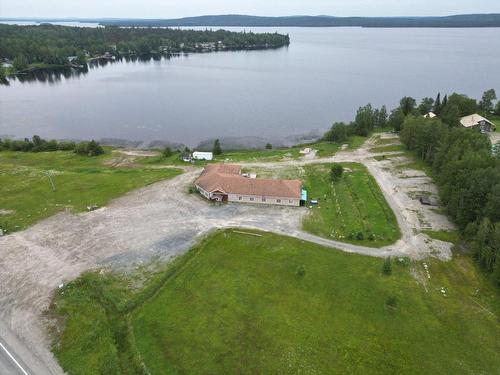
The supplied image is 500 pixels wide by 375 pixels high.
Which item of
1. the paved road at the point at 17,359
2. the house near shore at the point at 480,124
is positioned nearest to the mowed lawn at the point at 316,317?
the paved road at the point at 17,359

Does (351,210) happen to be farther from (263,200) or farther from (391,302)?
(391,302)

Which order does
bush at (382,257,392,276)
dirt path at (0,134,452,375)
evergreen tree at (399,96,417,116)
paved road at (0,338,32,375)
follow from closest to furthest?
paved road at (0,338,32,375)
dirt path at (0,134,452,375)
bush at (382,257,392,276)
evergreen tree at (399,96,417,116)

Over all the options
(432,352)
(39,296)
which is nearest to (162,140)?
(39,296)

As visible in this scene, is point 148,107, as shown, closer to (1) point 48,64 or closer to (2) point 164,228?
(2) point 164,228

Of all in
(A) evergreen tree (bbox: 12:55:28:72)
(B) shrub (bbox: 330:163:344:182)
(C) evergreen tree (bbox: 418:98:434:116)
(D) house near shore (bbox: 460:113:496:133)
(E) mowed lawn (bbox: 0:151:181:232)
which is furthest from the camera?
(A) evergreen tree (bbox: 12:55:28:72)

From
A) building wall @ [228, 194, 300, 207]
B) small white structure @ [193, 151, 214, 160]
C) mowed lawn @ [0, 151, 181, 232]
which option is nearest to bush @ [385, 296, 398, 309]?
building wall @ [228, 194, 300, 207]

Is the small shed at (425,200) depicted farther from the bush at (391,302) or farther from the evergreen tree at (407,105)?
the evergreen tree at (407,105)

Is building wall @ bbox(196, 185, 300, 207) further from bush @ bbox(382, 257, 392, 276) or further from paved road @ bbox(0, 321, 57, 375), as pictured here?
paved road @ bbox(0, 321, 57, 375)
